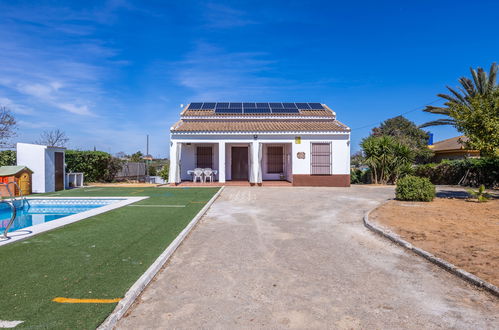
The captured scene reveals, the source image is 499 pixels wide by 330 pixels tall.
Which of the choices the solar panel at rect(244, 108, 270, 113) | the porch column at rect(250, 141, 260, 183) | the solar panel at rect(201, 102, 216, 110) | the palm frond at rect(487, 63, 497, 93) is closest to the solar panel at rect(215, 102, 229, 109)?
the solar panel at rect(201, 102, 216, 110)

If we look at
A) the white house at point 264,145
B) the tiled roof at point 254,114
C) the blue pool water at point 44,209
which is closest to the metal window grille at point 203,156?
the white house at point 264,145

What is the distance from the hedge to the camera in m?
16.2

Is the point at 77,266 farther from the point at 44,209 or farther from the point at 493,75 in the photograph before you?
the point at 493,75

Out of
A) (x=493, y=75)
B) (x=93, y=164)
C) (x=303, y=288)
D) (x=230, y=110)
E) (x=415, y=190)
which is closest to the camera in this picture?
(x=303, y=288)

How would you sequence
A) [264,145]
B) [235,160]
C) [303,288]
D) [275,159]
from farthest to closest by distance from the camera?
[235,160]
[275,159]
[264,145]
[303,288]

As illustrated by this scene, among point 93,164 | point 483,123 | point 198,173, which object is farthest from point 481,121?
point 93,164

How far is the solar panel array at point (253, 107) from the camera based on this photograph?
2114 cm

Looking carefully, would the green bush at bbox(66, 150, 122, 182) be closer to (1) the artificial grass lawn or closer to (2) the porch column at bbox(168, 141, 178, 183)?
(2) the porch column at bbox(168, 141, 178, 183)

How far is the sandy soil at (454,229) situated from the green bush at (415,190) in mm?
395

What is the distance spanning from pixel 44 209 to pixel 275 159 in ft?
42.9

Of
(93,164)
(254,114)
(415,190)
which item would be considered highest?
(254,114)

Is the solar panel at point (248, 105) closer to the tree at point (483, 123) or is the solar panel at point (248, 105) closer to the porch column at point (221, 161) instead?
the porch column at point (221, 161)

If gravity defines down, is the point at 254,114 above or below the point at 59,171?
above

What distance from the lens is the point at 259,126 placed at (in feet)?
60.1
